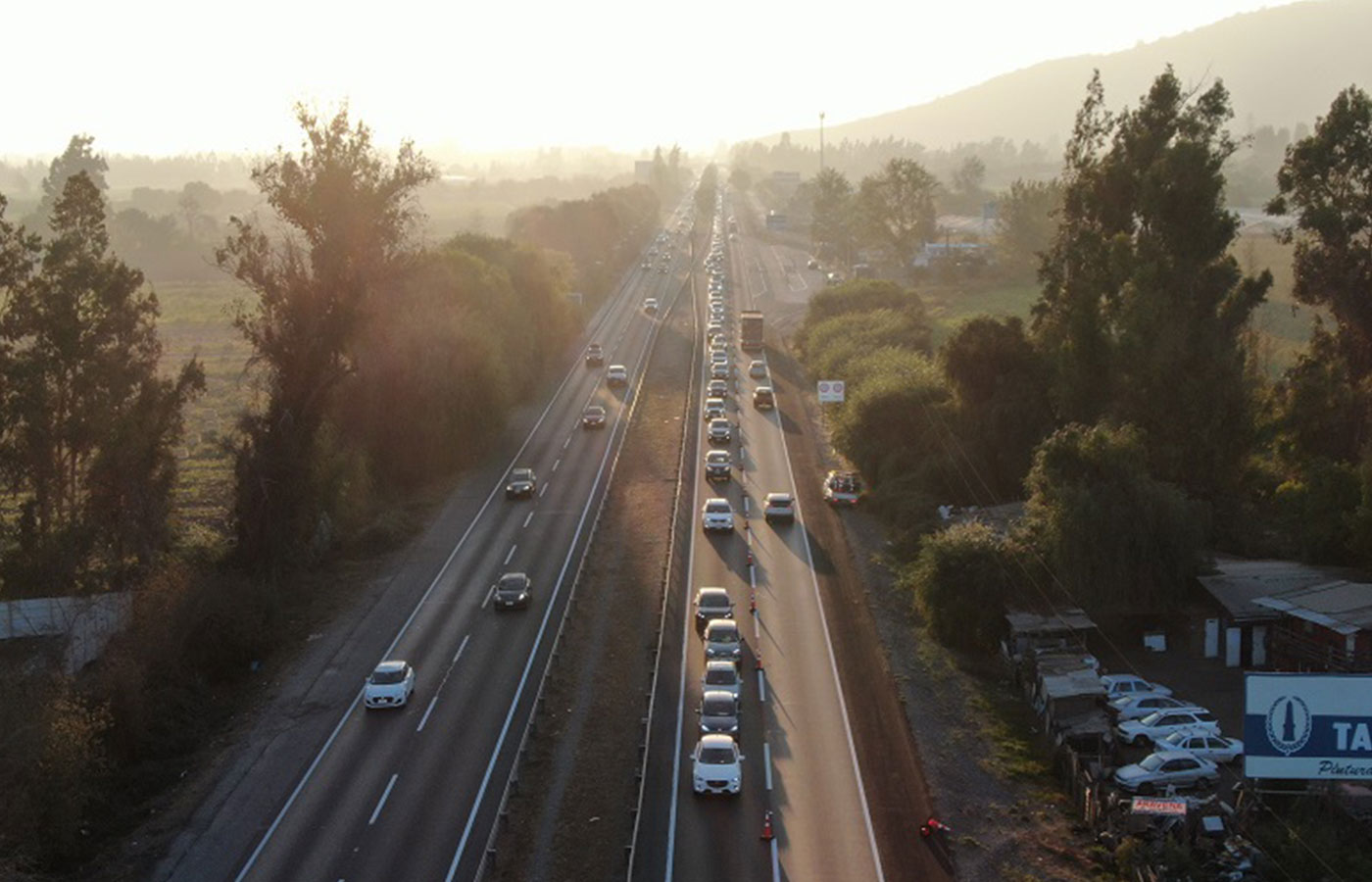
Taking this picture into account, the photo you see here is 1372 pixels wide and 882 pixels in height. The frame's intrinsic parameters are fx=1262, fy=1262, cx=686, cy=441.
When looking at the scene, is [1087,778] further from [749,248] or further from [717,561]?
[749,248]

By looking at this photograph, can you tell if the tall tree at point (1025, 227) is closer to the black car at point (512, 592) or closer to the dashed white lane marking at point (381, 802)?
the black car at point (512, 592)

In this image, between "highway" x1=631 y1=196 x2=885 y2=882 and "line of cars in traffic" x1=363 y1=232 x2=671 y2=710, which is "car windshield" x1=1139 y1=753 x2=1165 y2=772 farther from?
"line of cars in traffic" x1=363 y1=232 x2=671 y2=710

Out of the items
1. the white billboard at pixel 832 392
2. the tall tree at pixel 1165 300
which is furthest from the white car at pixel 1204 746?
the white billboard at pixel 832 392

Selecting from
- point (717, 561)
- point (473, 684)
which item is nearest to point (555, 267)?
point (717, 561)

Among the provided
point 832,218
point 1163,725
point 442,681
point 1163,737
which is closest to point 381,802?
point 442,681

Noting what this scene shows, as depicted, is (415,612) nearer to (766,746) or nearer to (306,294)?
(306,294)

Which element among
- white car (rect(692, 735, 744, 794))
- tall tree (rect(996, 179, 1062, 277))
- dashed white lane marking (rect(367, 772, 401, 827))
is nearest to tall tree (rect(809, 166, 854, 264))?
tall tree (rect(996, 179, 1062, 277))
